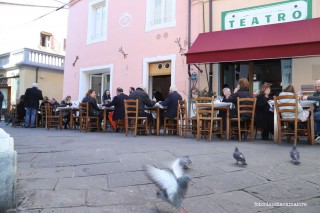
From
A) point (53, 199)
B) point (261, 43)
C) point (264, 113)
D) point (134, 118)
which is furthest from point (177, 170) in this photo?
point (261, 43)

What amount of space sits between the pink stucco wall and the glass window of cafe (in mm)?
1401

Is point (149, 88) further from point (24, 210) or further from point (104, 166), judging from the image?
point (24, 210)

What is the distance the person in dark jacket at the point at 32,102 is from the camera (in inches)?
430

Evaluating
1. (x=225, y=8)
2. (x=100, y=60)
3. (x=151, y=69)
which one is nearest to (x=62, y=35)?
(x=100, y=60)

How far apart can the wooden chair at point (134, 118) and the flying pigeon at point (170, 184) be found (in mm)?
5123

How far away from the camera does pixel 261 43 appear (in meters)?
7.28

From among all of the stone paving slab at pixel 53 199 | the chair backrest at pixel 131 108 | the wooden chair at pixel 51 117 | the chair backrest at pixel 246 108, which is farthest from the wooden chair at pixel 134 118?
the stone paving slab at pixel 53 199

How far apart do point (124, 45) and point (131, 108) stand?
4.68m

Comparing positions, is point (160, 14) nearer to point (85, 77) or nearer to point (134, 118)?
point (85, 77)

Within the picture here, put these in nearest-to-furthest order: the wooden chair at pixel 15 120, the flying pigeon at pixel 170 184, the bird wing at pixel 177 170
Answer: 1. the flying pigeon at pixel 170 184
2. the bird wing at pixel 177 170
3. the wooden chair at pixel 15 120

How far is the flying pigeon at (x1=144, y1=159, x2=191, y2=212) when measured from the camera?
1.98m

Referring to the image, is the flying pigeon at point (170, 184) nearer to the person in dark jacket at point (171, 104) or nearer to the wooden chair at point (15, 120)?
the person in dark jacket at point (171, 104)

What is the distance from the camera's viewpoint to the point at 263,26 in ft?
26.2

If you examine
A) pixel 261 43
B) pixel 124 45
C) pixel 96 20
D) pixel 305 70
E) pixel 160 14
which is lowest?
pixel 305 70
